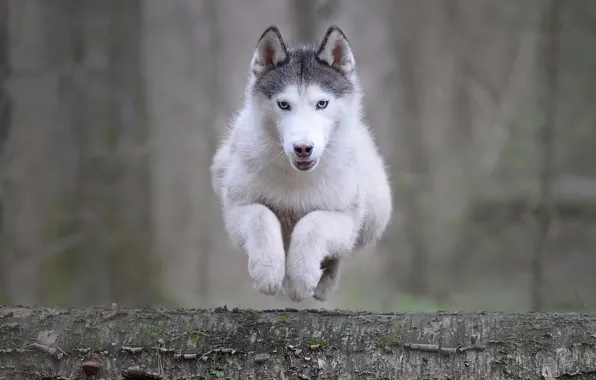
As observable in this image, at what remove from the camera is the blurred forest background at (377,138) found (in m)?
6.94

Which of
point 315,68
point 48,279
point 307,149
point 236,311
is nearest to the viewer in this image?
point 236,311

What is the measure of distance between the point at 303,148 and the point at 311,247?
43 centimetres

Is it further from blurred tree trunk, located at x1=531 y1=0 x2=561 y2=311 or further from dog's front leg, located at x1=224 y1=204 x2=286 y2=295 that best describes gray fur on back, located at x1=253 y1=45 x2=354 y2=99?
blurred tree trunk, located at x1=531 y1=0 x2=561 y2=311

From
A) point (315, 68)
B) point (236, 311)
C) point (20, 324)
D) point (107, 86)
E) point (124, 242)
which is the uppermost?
point (107, 86)

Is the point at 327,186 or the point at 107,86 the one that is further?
the point at 107,86

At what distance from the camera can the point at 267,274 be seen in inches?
125

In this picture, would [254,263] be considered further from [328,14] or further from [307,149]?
[328,14]

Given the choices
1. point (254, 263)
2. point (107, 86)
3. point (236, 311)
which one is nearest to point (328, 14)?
point (107, 86)

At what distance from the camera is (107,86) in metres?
6.98

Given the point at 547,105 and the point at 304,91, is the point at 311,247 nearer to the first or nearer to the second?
the point at 304,91

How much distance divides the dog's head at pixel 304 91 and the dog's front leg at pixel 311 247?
0.86 feet

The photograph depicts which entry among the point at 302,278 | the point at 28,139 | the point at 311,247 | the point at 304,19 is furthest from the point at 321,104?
the point at 28,139

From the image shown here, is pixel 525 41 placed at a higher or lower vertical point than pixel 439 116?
higher

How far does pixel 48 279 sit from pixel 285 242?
390 cm
